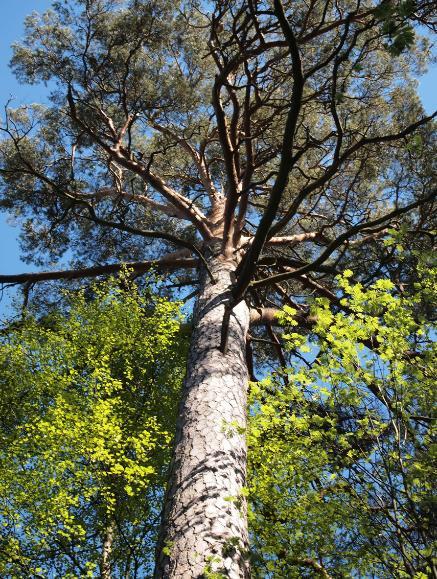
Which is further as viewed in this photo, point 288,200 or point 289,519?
point 288,200

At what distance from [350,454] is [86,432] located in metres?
3.55

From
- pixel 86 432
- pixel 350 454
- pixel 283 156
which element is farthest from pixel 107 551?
pixel 283 156

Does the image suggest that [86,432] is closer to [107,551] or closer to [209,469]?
[107,551]

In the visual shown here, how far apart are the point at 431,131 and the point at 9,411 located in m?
8.45

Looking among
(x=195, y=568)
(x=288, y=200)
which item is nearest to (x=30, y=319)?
(x=288, y=200)

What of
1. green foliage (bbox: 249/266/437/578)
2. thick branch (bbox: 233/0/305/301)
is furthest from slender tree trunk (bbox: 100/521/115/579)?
thick branch (bbox: 233/0/305/301)

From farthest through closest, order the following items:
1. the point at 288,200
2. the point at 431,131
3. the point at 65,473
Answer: the point at 288,200 → the point at 431,131 → the point at 65,473

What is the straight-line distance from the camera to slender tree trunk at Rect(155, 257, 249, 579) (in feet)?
12.1

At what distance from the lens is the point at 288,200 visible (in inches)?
459

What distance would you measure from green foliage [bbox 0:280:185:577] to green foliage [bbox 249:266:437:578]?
78.6 inches

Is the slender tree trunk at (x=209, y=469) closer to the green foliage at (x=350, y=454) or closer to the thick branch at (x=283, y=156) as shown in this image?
the green foliage at (x=350, y=454)

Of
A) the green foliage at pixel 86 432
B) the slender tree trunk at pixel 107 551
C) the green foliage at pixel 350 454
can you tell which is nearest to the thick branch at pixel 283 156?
the green foliage at pixel 350 454

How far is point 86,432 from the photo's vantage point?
6418mm

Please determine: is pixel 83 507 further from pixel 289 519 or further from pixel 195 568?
pixel 195 568
